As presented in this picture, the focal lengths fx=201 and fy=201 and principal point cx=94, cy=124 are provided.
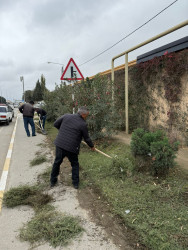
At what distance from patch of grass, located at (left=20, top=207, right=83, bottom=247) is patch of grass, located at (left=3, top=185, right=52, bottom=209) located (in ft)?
1.39

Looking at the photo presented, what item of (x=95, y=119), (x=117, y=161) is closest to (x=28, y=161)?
(x=95, y=119)

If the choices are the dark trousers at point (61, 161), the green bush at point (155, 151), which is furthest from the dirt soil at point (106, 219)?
the green bush at point (155, 151)

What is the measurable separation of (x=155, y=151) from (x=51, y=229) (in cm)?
236

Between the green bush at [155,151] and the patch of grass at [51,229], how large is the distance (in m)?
1.96

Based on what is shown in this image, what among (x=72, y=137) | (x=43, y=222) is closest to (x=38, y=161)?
(x=72, y=137)

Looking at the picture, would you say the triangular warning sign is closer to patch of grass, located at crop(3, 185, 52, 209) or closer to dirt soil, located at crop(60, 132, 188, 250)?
dirt soil, located at crop(60, 132, 188, 250)

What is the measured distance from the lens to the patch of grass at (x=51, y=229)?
8.54 ft

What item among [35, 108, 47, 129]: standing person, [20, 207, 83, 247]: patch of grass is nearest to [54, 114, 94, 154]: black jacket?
Result: [20, 207, 83, 247]: patch of grass

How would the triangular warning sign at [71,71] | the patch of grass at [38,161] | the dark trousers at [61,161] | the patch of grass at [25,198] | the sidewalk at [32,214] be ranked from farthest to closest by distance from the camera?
1. the triangular warning sign at [71,71]
2. the patch of grass at [38,161]
3. the dark trousers at [61,161]
4. the patch of grass at [25,198]
5. the sidewalk at [32,214]

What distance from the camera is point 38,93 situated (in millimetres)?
72000

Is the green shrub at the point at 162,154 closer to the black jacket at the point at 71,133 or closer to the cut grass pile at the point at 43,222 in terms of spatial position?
the black jacket at the point at 71,133

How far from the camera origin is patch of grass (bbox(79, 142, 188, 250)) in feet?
8.28

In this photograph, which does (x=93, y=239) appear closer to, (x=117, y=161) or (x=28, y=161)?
(x=117, y=161)

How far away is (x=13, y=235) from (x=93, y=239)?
1105 millimetres
